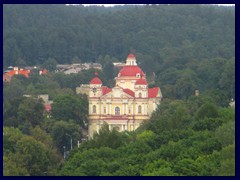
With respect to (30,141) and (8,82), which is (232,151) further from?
(8,82)

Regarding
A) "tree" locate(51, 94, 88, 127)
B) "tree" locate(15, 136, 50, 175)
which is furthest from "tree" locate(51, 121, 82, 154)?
"tree" locate(15, 136, 50, 175)

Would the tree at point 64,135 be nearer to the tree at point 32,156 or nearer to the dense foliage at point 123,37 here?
the tree at point 32,156

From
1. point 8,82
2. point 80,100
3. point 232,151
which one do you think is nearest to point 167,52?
point 8,82

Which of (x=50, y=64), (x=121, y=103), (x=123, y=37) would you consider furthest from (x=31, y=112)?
(x=123, y=37)

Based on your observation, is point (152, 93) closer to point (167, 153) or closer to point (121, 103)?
point (121, 103)

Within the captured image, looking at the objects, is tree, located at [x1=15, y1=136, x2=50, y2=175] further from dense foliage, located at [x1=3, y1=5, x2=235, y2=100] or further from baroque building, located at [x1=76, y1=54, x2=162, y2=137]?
dense foliage, located at [x1=3, y1=5, x2=235, y2=100]

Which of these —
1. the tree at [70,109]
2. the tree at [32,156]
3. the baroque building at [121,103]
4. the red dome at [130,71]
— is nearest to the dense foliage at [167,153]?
the tree at [32,156]

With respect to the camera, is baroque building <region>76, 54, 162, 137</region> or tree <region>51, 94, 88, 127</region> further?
baroque building <region>76, 54, 162, 137</region>
